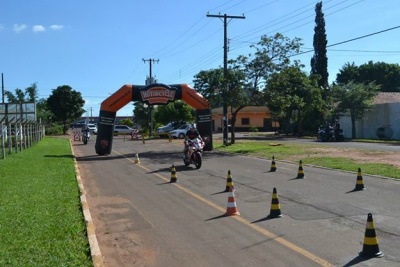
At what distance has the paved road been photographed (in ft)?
19.3

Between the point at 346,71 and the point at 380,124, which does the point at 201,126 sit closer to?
the point at 380,124

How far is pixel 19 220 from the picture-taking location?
24.0 ft

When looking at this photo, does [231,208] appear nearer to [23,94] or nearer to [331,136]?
[331,136]

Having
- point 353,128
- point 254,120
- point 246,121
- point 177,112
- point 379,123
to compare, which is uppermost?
point 177,112

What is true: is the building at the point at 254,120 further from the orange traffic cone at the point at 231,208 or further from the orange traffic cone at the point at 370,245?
the orange traffic cone at the point at 370,245

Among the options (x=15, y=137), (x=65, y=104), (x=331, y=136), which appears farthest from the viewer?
(x=65, y=104)

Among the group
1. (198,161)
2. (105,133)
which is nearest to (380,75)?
(105,133)

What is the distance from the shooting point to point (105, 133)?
25.8 metres

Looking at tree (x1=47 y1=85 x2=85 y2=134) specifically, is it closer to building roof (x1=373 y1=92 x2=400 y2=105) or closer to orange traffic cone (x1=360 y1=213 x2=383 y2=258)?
building roof (x1=373 y1=92 x2=400 y2=105)

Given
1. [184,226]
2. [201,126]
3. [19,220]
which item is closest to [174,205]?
[184,226]

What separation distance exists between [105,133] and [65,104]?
142ft

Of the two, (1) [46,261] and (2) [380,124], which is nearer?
(1) [46,261]

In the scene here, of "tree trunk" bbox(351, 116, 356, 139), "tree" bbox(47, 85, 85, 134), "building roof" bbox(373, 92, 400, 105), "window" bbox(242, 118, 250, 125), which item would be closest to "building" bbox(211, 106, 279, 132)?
"window" bbox(242, 118, 250, 125)

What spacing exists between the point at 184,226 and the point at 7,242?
2921mm
